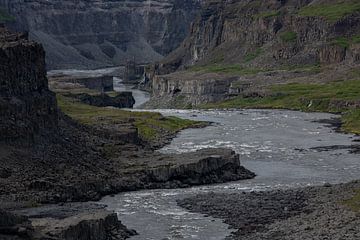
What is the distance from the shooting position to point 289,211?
294 feet

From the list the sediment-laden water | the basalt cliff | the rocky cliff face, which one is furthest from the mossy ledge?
the rocky cliff face

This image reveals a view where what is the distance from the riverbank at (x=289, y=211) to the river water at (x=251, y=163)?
239 centimetres

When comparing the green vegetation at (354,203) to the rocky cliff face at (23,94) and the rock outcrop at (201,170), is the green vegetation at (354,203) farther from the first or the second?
the rocky cliff face at (23,94)

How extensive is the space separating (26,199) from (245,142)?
62.3 meters

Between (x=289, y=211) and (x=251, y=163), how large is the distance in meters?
34.2

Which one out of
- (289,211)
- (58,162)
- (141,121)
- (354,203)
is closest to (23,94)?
(58,162)

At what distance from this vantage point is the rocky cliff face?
101 m

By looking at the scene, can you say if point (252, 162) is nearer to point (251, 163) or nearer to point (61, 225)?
point (251, 163)

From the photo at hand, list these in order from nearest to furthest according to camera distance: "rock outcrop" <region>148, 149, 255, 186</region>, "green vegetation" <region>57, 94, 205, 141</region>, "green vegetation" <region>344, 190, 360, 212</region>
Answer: "green vegetation" <region>344, 190, 360, 212</region> < "rock outcrop" <region>148, 149, 255, 186</region> < "green vegetation" <region>57, 94, 205, 141</region>

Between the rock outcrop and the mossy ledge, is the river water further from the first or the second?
the mossy ledge

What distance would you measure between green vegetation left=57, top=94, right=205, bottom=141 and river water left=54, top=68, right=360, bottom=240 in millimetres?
4606

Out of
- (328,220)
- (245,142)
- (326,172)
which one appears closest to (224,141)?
(245,142)

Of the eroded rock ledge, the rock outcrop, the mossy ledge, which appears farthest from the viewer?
the mossy ledge

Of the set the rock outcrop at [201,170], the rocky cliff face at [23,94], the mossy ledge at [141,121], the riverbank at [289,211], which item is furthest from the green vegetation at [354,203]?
the mossy ledge at [141,121]
